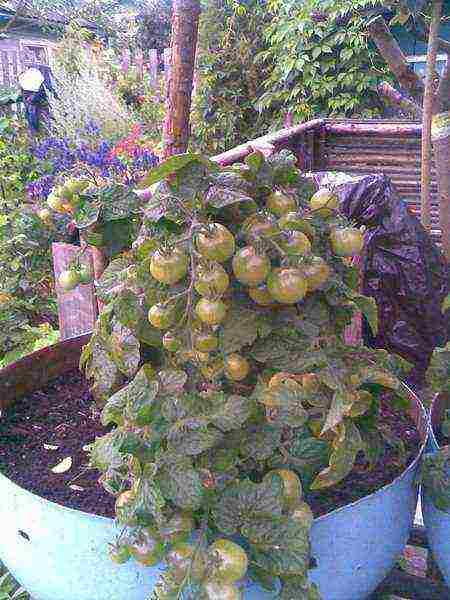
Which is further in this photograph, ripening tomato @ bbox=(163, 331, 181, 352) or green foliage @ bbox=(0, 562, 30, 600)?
green foliage @ bbox=(0, 562, 30, 600)

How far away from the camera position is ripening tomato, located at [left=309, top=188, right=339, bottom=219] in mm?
809

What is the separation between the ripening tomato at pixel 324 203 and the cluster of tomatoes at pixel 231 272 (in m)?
0.06

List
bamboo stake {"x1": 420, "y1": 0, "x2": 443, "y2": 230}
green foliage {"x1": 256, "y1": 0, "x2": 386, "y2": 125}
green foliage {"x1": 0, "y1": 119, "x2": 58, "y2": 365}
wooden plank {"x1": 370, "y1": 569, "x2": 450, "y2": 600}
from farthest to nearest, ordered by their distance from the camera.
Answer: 1. green foliage {"x1": 256, "y1": 0, "x2": 386, "y2": 125}
2. green foliage {"x1": 0, "y1": 119, "x2": 58, "y2": 365}
3. bamboo stake {"x1": 420, "y1": 0, "x2": 443, "y2": 230}
4. wooden plank {"x1": 370, "y1": 569, "x2": 450, "y2": 600}

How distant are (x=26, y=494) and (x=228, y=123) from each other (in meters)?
4.83

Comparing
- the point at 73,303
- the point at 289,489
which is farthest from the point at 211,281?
the point at 73,303

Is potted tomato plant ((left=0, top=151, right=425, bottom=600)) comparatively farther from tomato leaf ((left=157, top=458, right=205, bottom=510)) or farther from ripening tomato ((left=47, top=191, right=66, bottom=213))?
ripening tomato ((left=47, top=191, right=66, bottom=213))

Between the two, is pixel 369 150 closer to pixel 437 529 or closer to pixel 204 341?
pixel 437 529

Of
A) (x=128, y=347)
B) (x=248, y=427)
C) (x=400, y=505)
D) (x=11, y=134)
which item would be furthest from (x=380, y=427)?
(x=11, y=134)

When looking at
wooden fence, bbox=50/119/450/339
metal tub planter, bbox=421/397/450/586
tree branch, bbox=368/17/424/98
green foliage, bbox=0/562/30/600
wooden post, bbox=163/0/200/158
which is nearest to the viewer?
metal tub planter, bbox=421/397/450/586

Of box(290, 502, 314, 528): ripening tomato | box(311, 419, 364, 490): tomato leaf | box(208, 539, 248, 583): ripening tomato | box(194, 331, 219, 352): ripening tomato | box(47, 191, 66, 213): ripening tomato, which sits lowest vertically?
box(208, 539, 248, 583): ripening tomato

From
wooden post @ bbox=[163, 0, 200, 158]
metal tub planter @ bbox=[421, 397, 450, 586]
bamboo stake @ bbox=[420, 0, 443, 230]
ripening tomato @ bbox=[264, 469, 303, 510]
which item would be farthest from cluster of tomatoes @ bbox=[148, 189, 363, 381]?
bamboo stake @ bbox=[420, 0, 443, 230]

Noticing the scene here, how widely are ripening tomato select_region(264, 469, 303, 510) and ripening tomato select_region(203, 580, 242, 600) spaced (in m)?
0.11

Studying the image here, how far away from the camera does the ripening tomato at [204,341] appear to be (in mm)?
729

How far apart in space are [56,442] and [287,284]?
56cm
